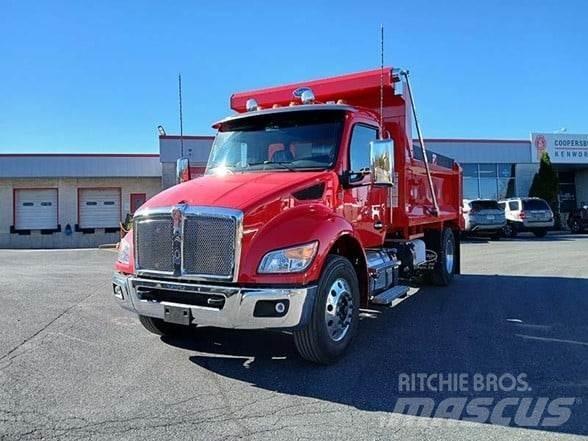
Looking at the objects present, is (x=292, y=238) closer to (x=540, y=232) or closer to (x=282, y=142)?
(x=282, y=142)

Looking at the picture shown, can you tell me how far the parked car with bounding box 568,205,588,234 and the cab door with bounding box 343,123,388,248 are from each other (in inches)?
1006

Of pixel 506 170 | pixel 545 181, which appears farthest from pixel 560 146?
pixel 506 170

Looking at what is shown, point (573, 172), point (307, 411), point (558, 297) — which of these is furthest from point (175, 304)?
point (573, 172)

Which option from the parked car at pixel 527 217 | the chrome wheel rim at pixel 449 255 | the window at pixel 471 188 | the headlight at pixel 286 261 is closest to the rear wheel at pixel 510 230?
the parked car at pixel 527 217

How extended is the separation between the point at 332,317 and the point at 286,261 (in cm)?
90

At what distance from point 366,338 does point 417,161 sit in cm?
332

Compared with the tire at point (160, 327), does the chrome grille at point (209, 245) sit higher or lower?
higher

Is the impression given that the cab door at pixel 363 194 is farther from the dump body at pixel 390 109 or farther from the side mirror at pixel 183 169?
the side mirror at pixel 183 169

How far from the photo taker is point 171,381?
15.4ft

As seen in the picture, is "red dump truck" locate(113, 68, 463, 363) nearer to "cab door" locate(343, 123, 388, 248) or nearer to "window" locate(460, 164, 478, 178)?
"cab door" locate(343, 123, 388, 248)

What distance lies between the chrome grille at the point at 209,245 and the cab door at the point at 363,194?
5.42 ft

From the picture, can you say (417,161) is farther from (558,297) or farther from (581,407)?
(581,407)

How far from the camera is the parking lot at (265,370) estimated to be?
373 cm

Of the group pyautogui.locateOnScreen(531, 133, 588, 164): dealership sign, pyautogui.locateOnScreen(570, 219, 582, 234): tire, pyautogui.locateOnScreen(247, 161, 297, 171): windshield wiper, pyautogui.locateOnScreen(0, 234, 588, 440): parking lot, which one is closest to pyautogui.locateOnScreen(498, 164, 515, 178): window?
pyautogui.locateOnScreen(531, 133, 588, 164): dealership sign
